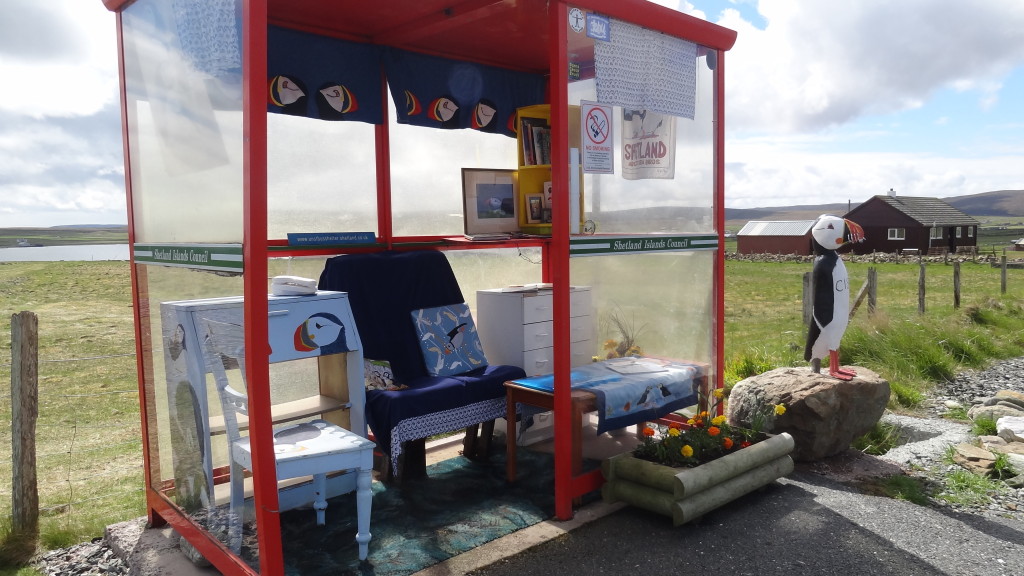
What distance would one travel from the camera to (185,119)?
344 centimetres

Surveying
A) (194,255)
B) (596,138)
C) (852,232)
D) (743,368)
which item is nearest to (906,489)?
(852,232)

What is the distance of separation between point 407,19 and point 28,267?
28586mm

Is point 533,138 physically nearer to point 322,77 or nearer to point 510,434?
point 322,77

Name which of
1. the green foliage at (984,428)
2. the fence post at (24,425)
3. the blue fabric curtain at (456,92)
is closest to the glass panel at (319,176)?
the blue fabric curtain at (456,92)

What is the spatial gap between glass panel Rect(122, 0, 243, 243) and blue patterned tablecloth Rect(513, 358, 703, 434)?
2.12 meters

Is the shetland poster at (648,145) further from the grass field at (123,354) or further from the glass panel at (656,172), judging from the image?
the grass field at (123,354)

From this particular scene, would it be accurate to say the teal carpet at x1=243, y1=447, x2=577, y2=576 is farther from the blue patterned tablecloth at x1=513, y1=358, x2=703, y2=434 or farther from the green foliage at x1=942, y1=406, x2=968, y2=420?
the green foliage at x1=942, y1=406, x2=968, y2=420

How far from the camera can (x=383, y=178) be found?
5.29m

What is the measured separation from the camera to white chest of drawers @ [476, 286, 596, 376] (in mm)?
5270

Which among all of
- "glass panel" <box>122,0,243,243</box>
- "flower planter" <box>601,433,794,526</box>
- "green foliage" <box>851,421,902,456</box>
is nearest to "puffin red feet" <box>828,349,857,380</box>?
"green foliage" <box>851,421,902,456</box>

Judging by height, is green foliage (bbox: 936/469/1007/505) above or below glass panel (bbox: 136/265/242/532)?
below

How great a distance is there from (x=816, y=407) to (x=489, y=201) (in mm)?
2640

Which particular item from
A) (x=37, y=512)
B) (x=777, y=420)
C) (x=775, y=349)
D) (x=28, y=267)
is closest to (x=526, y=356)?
(x=777, y=420)

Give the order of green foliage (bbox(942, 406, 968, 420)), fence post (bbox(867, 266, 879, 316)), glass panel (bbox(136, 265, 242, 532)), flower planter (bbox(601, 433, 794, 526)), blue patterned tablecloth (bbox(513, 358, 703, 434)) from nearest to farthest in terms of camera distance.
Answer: glass panel (bbox(136, 265, 242, 532)) → flower planter (bbox(601, 433, 794, 526)) → blue patterned tablecloth (bbox(513, 358, 703, 434)) → green foliage (bbox(942, 406, 968, 420)) → fence post (bbox(867, 266, 879, 316))
